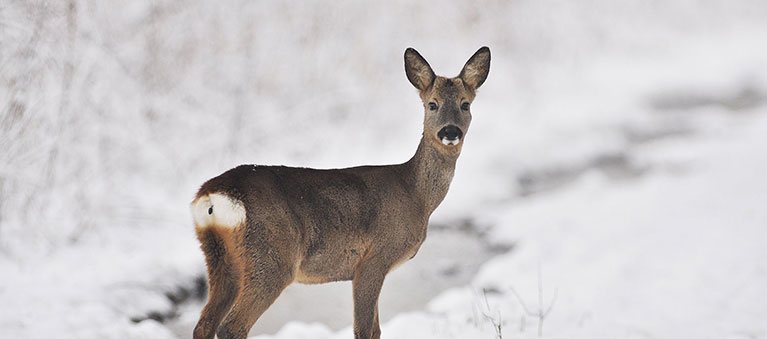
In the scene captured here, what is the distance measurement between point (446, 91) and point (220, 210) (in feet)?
4.09

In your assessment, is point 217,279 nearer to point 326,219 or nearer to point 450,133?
point 326,219

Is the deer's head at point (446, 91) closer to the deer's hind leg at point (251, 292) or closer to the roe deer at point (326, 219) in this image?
the roe deer at point (326, 219)

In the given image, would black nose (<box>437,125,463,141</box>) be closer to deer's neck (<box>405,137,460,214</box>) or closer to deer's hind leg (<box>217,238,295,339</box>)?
deer's neck (<box>405,137,460,214</box>)

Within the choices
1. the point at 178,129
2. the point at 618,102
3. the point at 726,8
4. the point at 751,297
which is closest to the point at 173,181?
the point at 178,129

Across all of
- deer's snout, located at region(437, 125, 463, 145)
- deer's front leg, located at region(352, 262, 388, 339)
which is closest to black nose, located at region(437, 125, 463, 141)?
deer's snout, located at region(437, 125, 463, 145)

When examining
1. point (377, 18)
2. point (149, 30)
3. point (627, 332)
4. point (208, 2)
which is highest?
point (377, 18)

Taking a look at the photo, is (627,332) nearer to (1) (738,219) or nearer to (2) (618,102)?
(1) (738,219)

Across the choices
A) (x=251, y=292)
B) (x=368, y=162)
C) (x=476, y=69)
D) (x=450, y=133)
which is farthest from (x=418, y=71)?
(x=368, y=162)

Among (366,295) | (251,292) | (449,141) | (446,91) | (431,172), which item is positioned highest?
(446,91)

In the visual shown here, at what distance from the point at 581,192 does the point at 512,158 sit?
4.49ft

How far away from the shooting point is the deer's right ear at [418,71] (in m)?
4.32

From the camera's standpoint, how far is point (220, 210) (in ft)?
12.4

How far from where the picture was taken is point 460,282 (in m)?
7.39

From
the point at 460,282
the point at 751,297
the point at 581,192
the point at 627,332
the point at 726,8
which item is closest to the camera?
the point at 627,332
